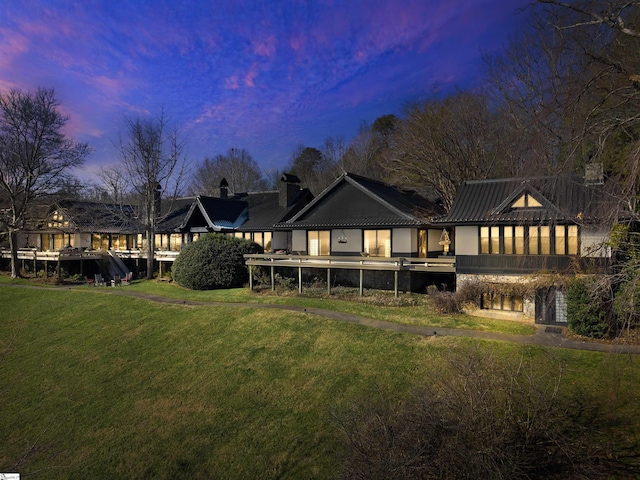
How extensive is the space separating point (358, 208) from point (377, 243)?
2507 mm

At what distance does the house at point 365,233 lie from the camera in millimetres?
21672

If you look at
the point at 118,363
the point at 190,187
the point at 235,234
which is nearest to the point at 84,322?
the point at 118,363

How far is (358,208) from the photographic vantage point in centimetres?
2412

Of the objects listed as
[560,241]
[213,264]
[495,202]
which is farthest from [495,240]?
[213,264]

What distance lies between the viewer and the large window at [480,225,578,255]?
1673 cm

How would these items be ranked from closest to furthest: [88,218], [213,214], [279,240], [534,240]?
[534,240], [279,240], [213,214], [88,218]

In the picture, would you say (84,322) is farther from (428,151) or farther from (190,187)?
(190,187)

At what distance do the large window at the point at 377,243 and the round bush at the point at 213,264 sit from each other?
26.6 feet

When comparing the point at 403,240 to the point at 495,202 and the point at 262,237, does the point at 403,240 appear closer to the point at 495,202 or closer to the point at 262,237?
the point at 495,202

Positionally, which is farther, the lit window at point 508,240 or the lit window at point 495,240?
the lit window at point 495,240

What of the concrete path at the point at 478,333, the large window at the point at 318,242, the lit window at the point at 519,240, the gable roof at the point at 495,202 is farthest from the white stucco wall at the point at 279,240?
the lit window at the point at 519,240

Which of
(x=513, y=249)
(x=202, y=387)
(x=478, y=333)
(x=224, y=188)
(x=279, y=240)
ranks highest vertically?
(x=224, y=188)

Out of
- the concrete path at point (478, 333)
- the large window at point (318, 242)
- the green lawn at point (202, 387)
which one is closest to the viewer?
the green lawn at point (202, 387)

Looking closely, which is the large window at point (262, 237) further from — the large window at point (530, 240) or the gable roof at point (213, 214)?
the large window at point (530, 240)
